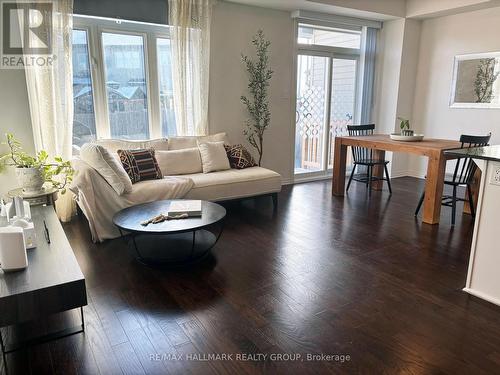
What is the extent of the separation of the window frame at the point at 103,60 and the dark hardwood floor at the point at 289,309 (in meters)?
1.43

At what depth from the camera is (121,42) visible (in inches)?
166

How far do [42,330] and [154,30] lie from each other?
3.52m

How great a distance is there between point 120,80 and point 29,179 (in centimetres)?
159

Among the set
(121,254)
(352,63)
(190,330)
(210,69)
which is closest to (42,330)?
(190,330)

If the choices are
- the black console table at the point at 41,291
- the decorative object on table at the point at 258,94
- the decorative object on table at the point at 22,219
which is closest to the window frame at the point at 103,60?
the decorative object on table at the point at 258,94

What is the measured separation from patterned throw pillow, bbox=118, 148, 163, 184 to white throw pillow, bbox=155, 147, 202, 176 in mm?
151

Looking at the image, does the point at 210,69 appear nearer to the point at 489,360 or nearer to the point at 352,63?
the point at 352,63

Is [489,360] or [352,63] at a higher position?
[352,63]

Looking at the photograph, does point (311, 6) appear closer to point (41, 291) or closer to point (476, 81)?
point (476, 81)

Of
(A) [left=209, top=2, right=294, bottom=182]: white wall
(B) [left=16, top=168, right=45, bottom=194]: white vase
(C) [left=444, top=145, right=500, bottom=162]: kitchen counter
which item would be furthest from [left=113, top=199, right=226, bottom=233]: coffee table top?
(A) [left=209, top=2, right=294, bottom=182]: white wall

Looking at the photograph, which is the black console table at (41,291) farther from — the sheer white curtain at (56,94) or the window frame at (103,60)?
the window frame at (103,60)

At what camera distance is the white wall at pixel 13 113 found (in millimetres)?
3617

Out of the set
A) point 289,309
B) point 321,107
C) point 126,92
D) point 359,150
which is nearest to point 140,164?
point 126,92

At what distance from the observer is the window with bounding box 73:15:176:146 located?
4.04 metres
